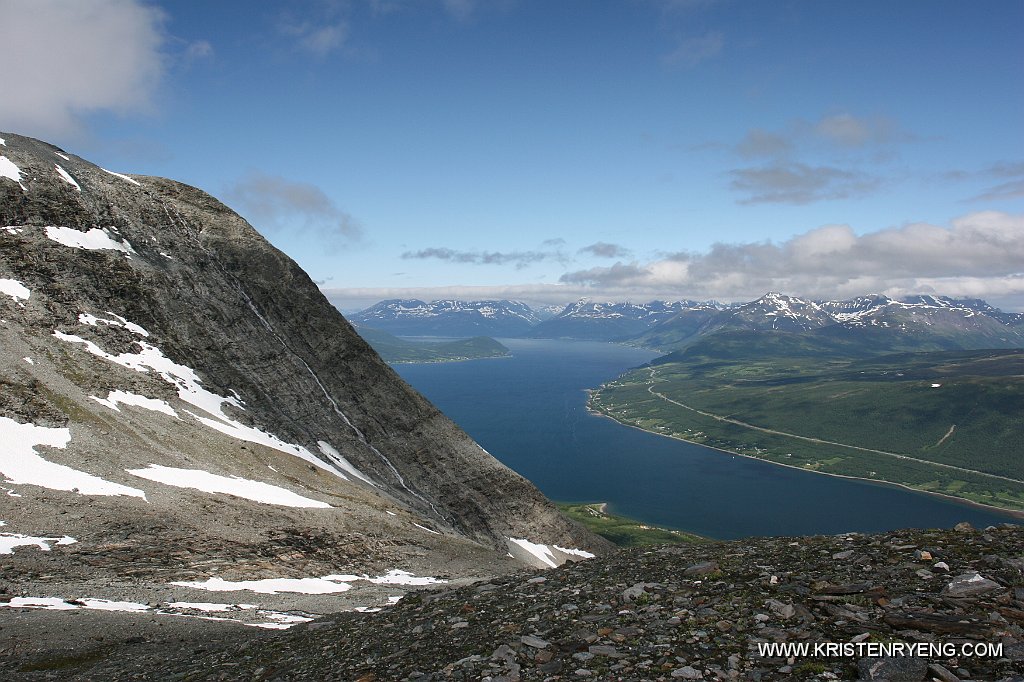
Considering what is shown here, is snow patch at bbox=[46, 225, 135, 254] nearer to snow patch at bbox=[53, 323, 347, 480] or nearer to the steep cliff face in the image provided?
the steep cliff face

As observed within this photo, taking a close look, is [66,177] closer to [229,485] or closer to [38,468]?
[38,468]

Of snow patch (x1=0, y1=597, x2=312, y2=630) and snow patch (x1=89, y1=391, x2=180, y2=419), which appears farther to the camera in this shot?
snow patch (x1=89, y1=391, x2=180, y2=419)

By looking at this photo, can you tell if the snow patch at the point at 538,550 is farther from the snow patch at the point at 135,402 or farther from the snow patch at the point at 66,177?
the snow patch at the point at 66,177

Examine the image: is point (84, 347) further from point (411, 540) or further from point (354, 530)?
point (411, 540)

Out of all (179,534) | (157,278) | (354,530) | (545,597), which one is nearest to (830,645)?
(545,597)

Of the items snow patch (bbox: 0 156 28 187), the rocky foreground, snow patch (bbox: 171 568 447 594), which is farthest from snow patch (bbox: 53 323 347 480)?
the rocky foreground

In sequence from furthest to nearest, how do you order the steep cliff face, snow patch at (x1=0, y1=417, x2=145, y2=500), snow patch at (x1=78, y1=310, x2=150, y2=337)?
snow patch at (x1=78, y1=310, x2=150, y2=337), the steep cliff face, snow patch at (x1=0, y1=417, x2=145, y2=500)

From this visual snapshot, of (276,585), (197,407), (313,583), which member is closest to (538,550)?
(313,583)
